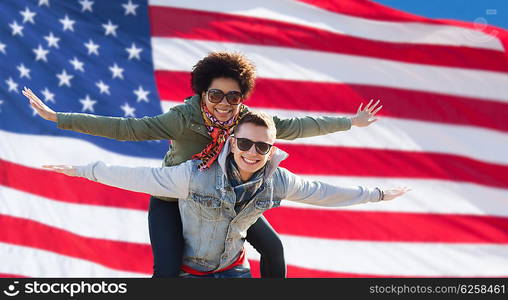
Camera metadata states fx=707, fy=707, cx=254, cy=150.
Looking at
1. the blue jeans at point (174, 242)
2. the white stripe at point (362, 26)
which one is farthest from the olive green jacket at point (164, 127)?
the white stripe at point (362, 26)

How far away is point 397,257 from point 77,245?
3.79 meters

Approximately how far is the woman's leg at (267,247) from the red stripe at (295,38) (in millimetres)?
4341

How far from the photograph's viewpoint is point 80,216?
754 cm

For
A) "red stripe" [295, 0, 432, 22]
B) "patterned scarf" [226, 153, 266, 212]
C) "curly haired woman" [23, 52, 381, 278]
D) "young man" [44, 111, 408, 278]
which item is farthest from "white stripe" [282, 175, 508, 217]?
"patterned scarf" [226, 153, 266, 212]

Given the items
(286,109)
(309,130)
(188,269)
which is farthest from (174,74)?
(188,269)

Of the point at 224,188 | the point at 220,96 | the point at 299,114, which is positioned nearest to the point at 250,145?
the point at 224,188

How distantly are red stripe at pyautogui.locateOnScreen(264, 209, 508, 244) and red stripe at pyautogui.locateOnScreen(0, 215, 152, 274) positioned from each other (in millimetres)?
1598

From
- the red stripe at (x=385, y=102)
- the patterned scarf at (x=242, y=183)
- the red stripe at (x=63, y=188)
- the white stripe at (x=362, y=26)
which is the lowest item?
the patterned scarf at (x=242, y=183)

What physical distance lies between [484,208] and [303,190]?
5.25 meters

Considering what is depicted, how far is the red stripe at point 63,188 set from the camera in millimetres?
7414

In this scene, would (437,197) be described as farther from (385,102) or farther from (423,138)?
(385,102)

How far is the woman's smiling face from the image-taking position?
4.46 metres

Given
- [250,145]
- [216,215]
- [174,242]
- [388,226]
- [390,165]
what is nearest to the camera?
[250,145]

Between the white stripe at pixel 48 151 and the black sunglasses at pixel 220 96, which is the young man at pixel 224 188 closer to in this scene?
the black sunglasses at pixel 220 96
